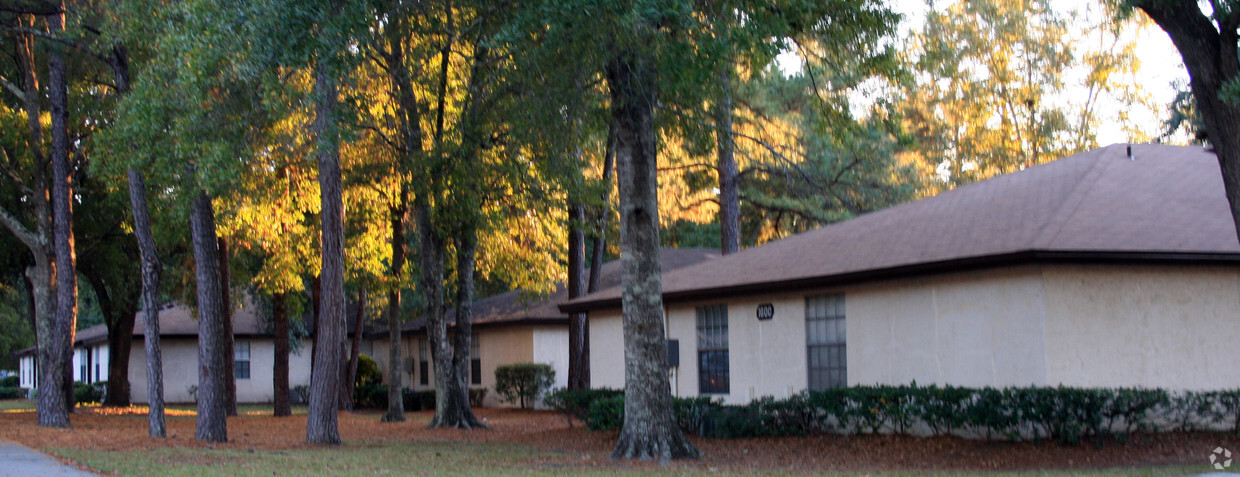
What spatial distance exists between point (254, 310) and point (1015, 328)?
3042 cm

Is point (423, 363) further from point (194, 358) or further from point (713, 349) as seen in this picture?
point (713, 349)

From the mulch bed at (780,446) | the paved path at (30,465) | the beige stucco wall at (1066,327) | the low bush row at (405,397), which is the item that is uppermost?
the beige stucco wall at (1066,327)

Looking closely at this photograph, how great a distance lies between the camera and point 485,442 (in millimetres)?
17922

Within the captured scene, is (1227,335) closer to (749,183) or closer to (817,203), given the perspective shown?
(817,203)

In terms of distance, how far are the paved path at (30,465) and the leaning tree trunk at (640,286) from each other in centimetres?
638

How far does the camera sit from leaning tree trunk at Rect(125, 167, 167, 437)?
1747 cm

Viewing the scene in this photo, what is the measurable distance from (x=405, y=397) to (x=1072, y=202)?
21.8 metres

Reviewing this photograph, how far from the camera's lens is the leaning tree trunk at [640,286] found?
44.4ft

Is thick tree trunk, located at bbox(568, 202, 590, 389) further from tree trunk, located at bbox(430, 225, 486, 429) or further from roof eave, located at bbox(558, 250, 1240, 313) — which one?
roof eave, located at bbox(558, 250, 1240, 313)

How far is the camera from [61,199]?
20.1 meters

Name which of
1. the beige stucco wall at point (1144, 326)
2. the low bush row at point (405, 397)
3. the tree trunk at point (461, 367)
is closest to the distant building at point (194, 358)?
the low bush row at point (405, 397)

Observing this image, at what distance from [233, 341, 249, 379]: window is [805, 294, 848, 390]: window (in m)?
27.1

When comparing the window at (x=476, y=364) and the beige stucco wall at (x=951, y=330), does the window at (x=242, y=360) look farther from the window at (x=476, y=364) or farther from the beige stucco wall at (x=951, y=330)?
the beige stucco wall at (x=951, y=330)

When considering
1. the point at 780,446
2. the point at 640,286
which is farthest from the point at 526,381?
the point at 640,286
